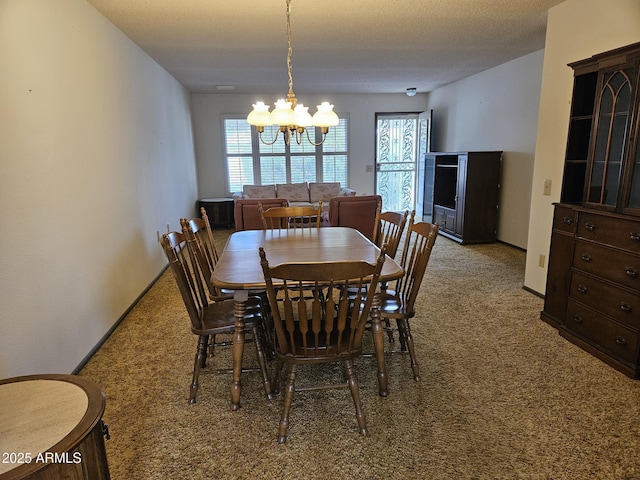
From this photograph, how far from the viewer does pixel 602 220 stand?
2.52m

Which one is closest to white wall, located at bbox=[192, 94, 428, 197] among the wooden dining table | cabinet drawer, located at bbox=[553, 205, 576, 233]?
the wooden dining table

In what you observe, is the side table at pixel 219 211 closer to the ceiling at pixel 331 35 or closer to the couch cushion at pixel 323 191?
the couch cushion at pixel 323 191

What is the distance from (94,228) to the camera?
9.24 feet

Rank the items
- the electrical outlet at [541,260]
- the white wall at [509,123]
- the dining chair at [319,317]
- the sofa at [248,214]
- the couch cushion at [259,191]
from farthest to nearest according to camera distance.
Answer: the couch cushion at [259,191]
the white wall at [509,123]
the sofa at [248,214]
the electrical outlet at [541,260]
the dining chair at [319,317]

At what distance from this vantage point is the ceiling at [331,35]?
3.10m

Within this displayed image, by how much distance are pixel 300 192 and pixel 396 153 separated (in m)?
2.41

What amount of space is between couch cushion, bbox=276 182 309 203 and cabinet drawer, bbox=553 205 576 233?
4803 millimetres

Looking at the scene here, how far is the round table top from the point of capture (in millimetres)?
1028

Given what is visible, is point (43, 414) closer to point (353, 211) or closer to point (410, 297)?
point (410, 297)

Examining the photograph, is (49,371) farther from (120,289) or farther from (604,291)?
(604,291)

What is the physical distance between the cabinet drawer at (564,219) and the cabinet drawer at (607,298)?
1.10 ft

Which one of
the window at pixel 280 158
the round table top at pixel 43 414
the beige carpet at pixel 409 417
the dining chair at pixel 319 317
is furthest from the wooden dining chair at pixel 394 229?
the window at pixel 280 158

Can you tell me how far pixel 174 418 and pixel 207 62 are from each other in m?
4.33

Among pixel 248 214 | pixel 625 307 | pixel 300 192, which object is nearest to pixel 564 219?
pixel 625 307
